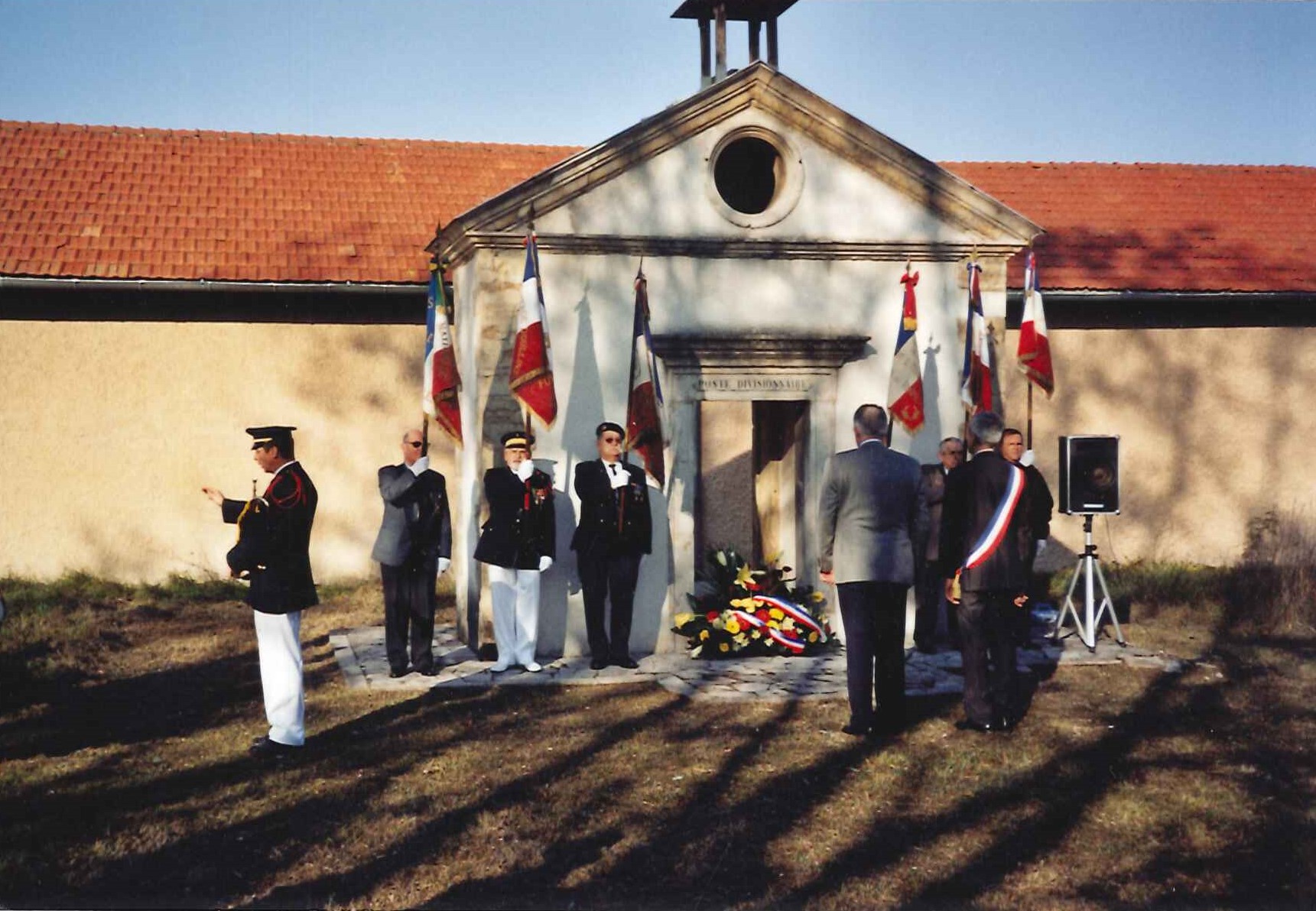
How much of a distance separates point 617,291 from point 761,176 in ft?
6.56

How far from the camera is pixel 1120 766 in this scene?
8.41m

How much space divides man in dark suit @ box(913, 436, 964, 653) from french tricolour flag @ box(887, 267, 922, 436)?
370 millimetres

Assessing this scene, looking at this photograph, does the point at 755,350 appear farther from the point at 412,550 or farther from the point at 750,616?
the point at 412,550

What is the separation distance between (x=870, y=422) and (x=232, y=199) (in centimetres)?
1151

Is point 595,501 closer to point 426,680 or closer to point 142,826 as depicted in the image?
point 426,680

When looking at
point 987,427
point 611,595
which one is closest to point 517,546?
point 611,595

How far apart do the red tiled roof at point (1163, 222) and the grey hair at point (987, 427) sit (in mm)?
8659

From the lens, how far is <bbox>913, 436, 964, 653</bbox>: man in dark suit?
1239 centimetres

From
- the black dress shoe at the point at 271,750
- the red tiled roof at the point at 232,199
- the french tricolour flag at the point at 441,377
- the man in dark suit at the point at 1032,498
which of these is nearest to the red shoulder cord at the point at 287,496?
the black dress shoe at the point at 271,750

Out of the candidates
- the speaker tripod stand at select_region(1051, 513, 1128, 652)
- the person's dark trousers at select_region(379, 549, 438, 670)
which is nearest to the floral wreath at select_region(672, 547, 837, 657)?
the speaker tripod stand at select_region(1051, 513, 1128, 652)

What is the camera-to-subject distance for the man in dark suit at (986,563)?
927 centimetres

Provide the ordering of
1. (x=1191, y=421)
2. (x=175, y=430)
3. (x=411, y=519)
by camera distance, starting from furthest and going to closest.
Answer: (x=1191, y=421)
(x=175, y=430)
(x=411, y=519)

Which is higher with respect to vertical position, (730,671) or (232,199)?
(232,199)

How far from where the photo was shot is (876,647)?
9.20 metres
